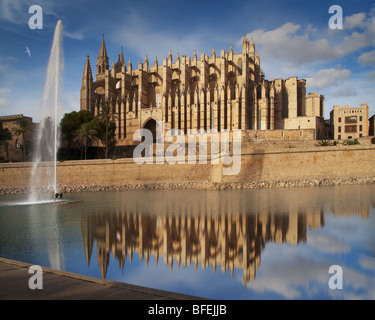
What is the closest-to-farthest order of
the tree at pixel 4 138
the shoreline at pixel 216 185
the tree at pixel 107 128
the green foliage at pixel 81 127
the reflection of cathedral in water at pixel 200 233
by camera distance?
the reflection of cathedral in water at pixel 200 233 → the shoreline at pixel 216 185 → the tree at pixel 107 128 → the green foliage at pixel 81 127 → the tree at pixel 4 138

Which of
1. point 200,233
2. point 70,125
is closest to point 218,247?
point 200,233

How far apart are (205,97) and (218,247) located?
104 feet

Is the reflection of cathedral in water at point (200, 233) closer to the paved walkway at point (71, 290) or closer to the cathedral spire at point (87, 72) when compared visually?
the paved walkway at point (71, 290)

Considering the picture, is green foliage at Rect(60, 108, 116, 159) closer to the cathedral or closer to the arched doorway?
the cathedral

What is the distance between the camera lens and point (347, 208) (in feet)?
34.7

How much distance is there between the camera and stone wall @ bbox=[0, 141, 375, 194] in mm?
19875

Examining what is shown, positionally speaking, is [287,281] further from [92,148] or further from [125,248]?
[92,148]

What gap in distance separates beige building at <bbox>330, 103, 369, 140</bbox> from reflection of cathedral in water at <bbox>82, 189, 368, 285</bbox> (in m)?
32.8

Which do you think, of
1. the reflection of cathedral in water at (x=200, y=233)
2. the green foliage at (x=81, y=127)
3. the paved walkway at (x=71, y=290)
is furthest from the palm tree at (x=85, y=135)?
the paved walkway at (x=71, y=290)

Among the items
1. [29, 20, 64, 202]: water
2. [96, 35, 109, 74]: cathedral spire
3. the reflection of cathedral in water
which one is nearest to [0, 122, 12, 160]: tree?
[29, 20, 64, 202]: water

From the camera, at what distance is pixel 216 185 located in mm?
20562

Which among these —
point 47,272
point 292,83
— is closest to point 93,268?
point 47,272

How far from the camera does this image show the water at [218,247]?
4.61m

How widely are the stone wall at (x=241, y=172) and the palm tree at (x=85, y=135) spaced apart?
418 centimetres
